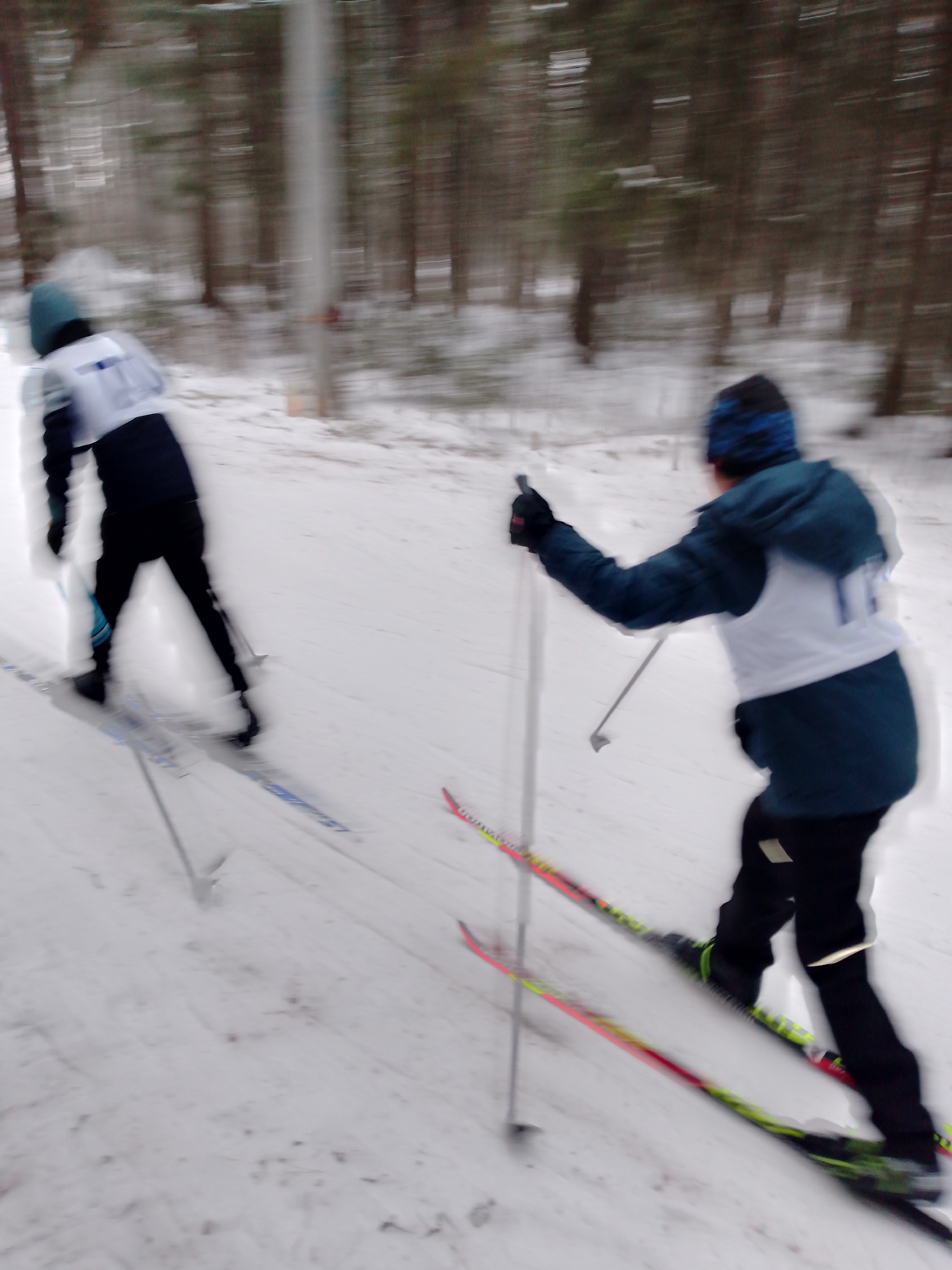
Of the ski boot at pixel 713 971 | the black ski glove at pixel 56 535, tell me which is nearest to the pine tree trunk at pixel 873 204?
the ski boot at pixel 713 971

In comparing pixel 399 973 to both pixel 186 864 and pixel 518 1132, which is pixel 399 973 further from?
pixel 186 864

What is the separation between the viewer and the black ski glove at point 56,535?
10.6 feet

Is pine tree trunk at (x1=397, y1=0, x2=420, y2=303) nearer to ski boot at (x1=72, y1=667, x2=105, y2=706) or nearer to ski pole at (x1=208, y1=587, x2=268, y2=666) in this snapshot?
ski pole at (x1=208, y1=587, x2=268, y2=666)

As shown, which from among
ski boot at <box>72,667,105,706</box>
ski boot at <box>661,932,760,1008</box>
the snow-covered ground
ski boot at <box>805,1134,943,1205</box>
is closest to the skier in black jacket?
ski boot at <box>72,667,105,706</box>

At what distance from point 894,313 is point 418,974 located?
12.5 feet

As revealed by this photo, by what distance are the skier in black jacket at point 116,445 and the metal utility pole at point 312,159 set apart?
2318mm

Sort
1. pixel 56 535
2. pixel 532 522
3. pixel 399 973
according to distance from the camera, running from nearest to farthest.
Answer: pixel 532 522, pixel 399 973, pixel 56 535

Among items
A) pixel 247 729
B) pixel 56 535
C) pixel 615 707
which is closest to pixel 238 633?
pixel 247 729

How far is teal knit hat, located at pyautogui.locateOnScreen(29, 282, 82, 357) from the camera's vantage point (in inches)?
123

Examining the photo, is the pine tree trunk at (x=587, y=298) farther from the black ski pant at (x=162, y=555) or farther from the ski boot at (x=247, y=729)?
the ski boot at (x=247, y=729)

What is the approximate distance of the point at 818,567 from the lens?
1729mm

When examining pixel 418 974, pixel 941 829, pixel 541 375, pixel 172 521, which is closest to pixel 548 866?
pixel 418 974

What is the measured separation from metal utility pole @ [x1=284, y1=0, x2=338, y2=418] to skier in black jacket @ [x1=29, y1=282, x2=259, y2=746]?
2.32 m

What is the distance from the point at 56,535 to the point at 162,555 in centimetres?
41
